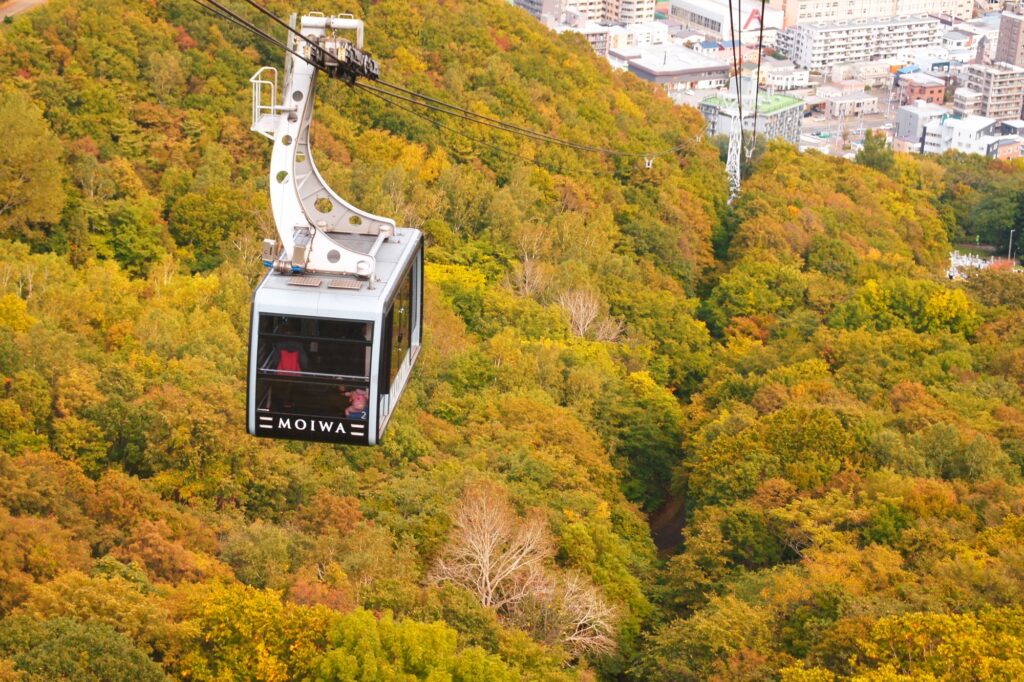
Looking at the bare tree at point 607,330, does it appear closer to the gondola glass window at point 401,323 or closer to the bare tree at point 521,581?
the bare tree at point 521,581

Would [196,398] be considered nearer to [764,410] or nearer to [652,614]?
[652,614]

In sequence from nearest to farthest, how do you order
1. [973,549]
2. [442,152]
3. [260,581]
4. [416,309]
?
1. [416,309]
2. [260,581]
3. [973,549]
4. [442,152]

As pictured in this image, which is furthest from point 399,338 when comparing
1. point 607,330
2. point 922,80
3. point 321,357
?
point 922,80

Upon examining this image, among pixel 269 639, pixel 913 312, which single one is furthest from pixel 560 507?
pixel 913 312

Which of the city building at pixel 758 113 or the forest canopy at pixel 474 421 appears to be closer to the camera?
the forest canopy at pixel 474 421

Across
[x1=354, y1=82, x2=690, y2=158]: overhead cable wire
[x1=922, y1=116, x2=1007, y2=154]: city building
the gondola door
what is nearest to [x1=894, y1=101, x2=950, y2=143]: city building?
[x1=922, y1=116, x2=1007, y2=154]: city building

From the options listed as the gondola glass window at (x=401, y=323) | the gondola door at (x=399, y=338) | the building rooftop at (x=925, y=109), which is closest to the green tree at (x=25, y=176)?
the gondola door at (x=399, y=338)
